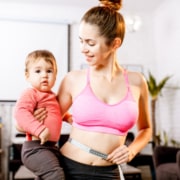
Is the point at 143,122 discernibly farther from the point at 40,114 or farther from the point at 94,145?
the point at 40,114

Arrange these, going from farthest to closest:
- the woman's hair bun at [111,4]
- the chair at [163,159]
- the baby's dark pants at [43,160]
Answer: the chair at [163,159]
the woman's hair bun at [111,4]
the baby's dark pants at [43,160]

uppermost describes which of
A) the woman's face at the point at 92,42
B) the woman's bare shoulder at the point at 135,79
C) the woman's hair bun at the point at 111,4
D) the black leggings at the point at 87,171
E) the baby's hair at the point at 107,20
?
the woman's hair bun at the point at 111,4

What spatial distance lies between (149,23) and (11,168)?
10.00 ft

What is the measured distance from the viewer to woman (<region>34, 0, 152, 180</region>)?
805mm

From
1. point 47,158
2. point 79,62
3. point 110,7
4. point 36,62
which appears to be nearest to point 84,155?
point 47,158

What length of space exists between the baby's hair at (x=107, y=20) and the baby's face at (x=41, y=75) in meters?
0.20

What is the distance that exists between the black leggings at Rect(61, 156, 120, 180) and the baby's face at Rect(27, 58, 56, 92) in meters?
0.26

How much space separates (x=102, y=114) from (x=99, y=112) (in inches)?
0.4

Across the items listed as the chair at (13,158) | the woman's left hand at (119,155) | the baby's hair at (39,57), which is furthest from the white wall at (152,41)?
the woman's left hand at (119,155)

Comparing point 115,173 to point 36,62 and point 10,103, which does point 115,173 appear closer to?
point 36,62

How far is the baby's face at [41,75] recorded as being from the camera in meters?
0.88

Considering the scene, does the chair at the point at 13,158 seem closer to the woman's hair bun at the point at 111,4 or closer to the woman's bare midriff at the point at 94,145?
the woman's bare midriff at the point at 94,145

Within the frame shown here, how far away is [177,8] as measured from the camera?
3.60m

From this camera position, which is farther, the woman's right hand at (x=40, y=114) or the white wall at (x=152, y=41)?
the white wall at (x=152, y=41)
